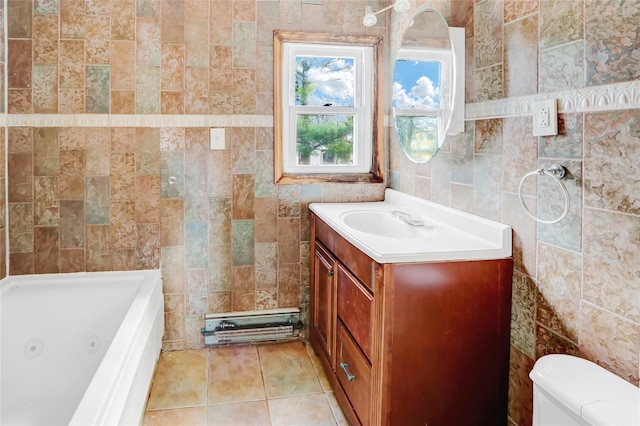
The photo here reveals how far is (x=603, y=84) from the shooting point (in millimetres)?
1240

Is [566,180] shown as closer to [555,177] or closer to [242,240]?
[555,177]

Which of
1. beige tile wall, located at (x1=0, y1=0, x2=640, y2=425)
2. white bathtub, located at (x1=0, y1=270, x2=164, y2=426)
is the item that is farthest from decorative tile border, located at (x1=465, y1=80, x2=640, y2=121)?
white bathtub, located at (x1=0, y1=270, x2=164, y2=426)

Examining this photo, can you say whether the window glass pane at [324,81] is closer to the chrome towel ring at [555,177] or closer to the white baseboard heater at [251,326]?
the white baseboard heater at [251,326]

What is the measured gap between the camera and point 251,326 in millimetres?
2766

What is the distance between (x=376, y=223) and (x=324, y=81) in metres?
0.99

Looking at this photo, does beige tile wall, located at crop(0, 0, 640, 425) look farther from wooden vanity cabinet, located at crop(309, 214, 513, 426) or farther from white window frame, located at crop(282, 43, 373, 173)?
wooden vanity cabinet, located at crop(309, 214, 513, 426)

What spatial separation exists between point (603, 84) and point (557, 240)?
18.7 inches

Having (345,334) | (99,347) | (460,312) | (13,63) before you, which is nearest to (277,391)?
(345,334)

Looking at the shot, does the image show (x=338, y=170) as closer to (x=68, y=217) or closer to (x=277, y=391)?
(x=277, y=391)

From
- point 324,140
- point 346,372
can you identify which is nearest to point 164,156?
point 324,140

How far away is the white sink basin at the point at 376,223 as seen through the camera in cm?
226

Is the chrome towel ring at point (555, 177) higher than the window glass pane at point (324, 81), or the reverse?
the window glass pane at point (324, 81)

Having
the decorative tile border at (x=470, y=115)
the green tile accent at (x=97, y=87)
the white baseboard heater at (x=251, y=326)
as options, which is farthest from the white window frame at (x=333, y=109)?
the green tile accent at (x=97, y=87)

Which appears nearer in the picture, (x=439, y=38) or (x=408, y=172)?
(x=439, y=38)
